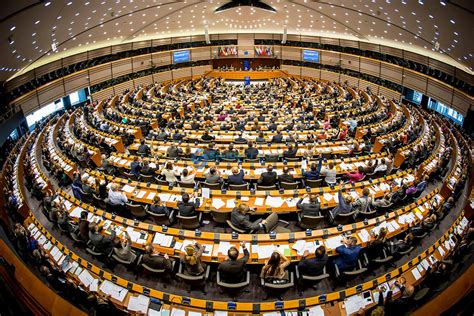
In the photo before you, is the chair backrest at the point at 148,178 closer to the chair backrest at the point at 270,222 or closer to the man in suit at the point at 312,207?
the chair backrest at the point at 270,222

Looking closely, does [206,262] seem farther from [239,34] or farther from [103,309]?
[239,34]

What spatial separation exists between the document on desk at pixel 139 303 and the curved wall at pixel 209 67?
813 inches

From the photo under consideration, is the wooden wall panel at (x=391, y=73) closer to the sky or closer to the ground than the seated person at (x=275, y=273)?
closer to the sky

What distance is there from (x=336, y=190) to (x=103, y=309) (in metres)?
7.29

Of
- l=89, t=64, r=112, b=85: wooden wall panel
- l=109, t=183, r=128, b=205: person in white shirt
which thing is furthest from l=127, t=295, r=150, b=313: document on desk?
l=89, t=64, r=112, b=85: wooden wall panel

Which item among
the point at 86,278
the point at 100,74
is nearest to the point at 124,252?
the point at 86,278

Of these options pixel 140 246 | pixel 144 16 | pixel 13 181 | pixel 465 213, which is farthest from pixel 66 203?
pixel 144 16

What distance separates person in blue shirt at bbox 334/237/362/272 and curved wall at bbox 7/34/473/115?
68.7 ft

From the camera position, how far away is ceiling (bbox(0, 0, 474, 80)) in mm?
12727

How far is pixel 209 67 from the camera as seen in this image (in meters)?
41.7

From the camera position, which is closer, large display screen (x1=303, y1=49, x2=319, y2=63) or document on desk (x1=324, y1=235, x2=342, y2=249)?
document on desk (x1=324, y1=235, x2=342, y2=249)

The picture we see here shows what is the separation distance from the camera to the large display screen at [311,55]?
1490 inches

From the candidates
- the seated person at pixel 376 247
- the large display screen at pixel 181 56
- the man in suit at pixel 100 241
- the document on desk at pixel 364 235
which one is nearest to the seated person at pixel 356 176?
the document on desk at pixel 364 235

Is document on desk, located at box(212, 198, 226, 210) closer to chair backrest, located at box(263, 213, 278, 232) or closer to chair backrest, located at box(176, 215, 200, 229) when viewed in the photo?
chair backrest, located at box(176, 215, 200, 229)
